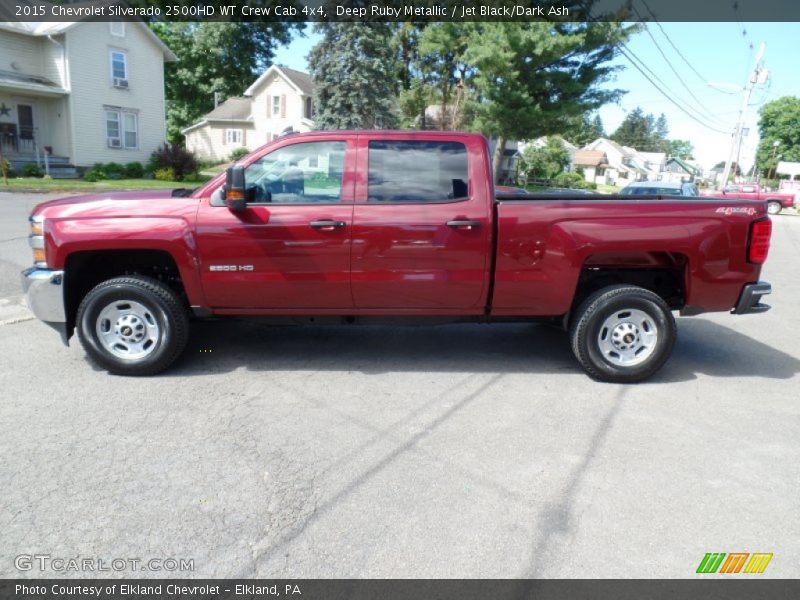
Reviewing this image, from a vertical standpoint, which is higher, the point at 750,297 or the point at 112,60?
the point at 112,60

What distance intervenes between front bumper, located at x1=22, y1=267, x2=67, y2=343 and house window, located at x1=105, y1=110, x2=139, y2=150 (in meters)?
27.6

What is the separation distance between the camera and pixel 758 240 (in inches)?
195

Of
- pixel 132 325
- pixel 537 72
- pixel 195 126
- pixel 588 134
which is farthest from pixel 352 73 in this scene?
pixel 588 134

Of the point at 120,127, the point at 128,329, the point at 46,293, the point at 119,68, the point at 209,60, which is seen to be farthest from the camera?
the point at 209,60

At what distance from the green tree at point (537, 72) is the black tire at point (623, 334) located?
20456 mm

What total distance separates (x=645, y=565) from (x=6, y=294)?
7.58 metres

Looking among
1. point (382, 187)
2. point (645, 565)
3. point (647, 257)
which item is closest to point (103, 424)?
point (382, 187)

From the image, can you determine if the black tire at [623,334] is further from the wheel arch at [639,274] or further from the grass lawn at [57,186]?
the grass lawn at [57,186]

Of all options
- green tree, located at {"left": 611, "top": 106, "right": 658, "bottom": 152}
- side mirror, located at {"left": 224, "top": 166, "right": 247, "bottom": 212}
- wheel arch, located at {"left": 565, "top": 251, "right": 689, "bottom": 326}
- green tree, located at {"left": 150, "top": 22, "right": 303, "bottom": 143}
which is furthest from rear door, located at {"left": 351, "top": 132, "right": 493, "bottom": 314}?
green tree, located at {"left": 611, "top": 106, "right": 658, "bottom": 152}

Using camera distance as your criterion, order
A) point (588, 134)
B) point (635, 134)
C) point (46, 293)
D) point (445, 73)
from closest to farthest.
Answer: point (46, 293) < point (445, 73) < point (588, 134) < point (635, 134)

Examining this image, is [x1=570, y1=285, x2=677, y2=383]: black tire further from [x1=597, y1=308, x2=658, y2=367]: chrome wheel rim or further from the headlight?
the headlight

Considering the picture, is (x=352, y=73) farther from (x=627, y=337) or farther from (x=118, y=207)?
(x=627, y=337)

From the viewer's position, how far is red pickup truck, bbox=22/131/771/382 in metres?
4.79

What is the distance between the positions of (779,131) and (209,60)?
85.5m
